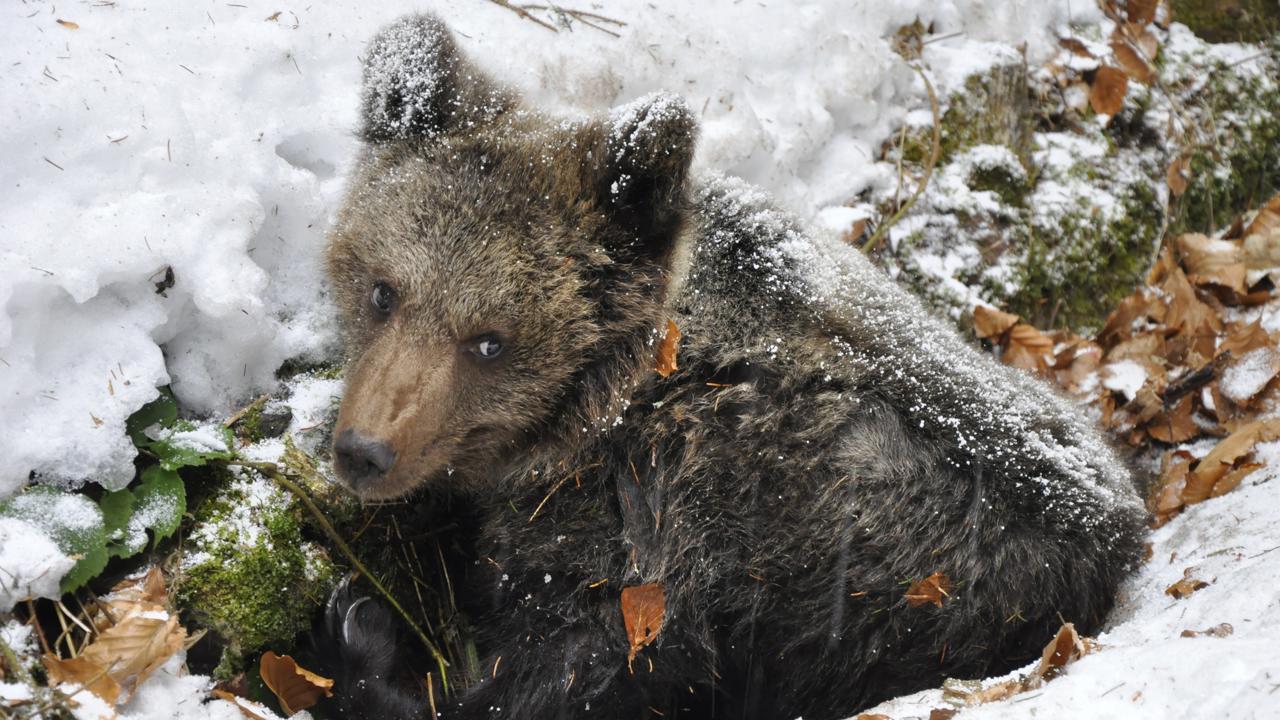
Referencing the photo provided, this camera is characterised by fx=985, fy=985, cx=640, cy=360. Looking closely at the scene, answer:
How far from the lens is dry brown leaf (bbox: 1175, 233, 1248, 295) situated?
6094mm

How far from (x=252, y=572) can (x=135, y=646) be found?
0.59 meters

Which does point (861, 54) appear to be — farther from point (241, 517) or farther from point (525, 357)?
point (241, 517)

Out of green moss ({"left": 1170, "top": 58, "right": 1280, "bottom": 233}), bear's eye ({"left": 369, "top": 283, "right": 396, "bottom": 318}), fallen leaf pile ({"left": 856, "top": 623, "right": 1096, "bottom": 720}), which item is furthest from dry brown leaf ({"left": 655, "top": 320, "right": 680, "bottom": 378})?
green moss ({"left": 1170, "top": 58, "right": 1280, "bottom": 233})

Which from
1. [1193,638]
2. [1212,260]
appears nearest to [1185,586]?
[1193,638]

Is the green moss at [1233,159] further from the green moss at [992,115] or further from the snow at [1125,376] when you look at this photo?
the snow at [1125,376]

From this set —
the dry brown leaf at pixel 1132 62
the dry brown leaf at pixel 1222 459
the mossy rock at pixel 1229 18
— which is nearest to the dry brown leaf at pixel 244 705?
the dry brown leaf at pixel 1222 459

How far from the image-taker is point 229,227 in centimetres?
394

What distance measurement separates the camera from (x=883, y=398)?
12.6ft

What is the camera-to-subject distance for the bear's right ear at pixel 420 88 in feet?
12.6

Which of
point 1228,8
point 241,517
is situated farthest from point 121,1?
point 1228,8

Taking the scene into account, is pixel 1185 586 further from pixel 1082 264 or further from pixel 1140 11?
pixel 1140 11

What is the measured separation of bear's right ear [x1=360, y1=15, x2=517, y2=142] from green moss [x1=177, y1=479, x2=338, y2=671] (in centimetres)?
157

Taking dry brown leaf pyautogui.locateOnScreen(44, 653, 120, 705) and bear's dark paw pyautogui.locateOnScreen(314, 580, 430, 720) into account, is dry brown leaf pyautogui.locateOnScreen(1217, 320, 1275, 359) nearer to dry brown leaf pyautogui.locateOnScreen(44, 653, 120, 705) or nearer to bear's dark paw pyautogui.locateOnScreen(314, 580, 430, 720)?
bear's dark paw pyautogui.locateOnScreen(314, 580, 430, 720)

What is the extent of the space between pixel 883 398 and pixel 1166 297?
11.1ft
